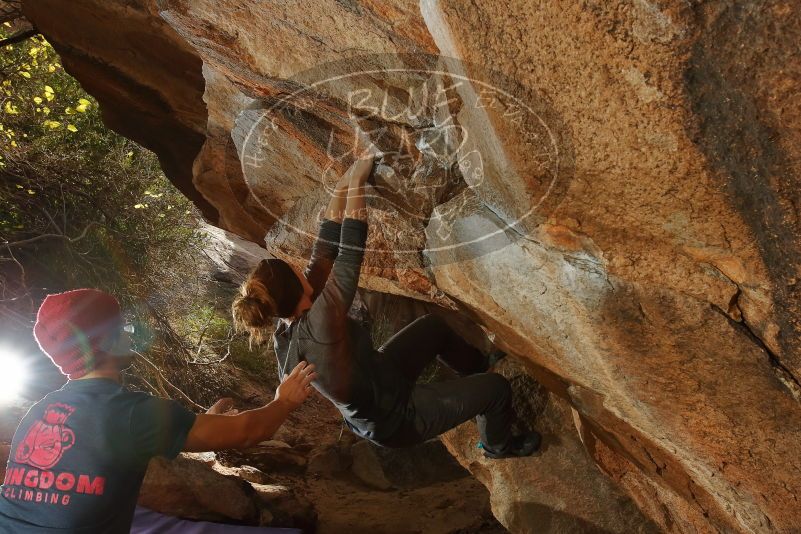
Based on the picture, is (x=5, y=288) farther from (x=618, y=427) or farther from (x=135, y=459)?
(x=618, y=427)

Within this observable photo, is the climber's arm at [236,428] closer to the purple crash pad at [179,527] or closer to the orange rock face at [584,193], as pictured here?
the orange rock face at [584,193]

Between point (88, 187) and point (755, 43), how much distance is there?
22.1ft

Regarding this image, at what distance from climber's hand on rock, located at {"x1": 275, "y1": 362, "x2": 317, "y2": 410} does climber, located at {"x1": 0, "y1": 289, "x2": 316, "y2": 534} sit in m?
0.18

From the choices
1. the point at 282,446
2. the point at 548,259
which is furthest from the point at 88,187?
the point at 548,259

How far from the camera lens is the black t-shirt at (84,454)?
6.86 feet

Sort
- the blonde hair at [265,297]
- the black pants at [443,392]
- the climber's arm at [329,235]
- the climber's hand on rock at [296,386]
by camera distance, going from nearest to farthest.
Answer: the climber's hand on rock at [296,386]
the blonde hair at [265,297]
the climber's arm at [329,235]
the black pants at [443,392]

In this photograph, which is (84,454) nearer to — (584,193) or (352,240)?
(352,240)

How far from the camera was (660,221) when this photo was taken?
2.07 metres

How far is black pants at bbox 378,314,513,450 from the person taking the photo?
3191mm

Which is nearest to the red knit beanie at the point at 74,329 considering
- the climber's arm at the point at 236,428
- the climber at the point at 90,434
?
the climber at the point at 90,434

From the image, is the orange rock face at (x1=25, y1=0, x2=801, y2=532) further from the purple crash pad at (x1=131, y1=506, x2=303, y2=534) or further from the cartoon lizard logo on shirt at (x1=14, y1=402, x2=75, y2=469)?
the purple crash pad at (x1=131, y1=506, x2=303, y2=534)

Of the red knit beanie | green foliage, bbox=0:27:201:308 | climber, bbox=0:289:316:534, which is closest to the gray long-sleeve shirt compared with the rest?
climber, bbox=0:289:316:534

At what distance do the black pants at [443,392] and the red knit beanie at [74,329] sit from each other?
1544 millimetres

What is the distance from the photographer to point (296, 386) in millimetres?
2539
